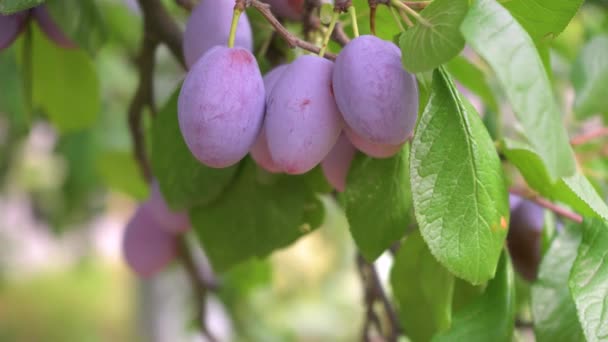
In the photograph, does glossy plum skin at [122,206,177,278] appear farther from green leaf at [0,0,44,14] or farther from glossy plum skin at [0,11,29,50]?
green leaf at [0,0,44,14]

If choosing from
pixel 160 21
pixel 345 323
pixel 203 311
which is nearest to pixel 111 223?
pixel 345 323

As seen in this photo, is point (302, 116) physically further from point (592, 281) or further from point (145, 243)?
point (145, 243)

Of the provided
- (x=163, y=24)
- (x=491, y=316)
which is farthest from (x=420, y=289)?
(x=163, y=24)

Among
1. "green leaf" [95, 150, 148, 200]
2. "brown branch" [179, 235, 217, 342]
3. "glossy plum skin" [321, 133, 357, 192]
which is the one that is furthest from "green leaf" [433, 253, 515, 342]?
"green leaf" [95, 150, 148, 200]

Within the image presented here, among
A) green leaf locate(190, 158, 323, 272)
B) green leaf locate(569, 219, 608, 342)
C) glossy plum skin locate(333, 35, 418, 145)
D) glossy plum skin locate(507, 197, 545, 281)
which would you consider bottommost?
glossy plum skin locate(507, 197, 545, 281)

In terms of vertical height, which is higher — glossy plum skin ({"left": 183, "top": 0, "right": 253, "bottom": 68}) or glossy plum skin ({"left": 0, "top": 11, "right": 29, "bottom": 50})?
glossy plum skin ({"left": 183, "top": 0, "right": 253, "bottom": 68})

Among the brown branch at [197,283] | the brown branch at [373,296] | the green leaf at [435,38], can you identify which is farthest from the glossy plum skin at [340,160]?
the brown branch at [197,283]

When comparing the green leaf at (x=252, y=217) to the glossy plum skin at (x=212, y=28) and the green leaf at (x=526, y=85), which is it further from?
the green leaf at (x=526, y=85)
